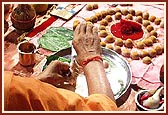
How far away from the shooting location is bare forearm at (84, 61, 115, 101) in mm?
1446

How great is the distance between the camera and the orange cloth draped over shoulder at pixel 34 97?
1.03 m

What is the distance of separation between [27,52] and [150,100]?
0.65m

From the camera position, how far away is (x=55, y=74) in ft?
5.41

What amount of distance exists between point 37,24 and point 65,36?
0.63ft

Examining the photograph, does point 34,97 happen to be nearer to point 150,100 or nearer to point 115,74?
point 150,100

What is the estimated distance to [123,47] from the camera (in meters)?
2.07

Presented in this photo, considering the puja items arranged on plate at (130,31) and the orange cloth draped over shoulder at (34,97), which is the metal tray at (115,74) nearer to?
the puja items arranged on plate at (130,31)

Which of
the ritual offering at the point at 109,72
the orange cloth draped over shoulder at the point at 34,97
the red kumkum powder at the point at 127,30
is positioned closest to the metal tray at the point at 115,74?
the ritual offering at the point at 109,72

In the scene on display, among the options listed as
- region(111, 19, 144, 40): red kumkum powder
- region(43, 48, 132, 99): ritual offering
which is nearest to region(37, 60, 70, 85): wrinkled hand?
region(43, 48, 132, 99): ritual offering

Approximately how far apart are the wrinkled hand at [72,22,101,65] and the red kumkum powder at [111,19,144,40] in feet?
1.25

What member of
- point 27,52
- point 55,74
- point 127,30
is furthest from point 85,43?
point 127,30

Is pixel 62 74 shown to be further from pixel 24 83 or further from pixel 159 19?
pixel 159 19

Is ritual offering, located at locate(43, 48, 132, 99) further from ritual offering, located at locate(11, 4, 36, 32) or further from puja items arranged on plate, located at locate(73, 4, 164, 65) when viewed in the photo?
ritual offering, located at locate(11, 4, 36, 32)

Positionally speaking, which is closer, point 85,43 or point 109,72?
point 85,43
